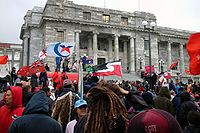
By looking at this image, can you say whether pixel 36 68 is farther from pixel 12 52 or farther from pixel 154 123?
pixel 12 52

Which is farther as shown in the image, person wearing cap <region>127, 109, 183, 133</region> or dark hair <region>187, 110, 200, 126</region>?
dark hair <region>187, 110, 200, 126</region>

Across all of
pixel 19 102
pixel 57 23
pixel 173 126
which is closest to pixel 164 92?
pixel 19 102

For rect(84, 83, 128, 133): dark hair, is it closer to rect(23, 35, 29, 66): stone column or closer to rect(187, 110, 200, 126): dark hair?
rect(187, 110, 200, 126): dark hair

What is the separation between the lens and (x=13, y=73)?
733 inches

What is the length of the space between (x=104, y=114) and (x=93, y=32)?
1473 inches

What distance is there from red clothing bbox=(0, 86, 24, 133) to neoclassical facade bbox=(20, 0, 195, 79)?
31.9 m

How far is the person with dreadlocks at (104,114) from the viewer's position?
256 centimetres

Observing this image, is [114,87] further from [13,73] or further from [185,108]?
[13,73]

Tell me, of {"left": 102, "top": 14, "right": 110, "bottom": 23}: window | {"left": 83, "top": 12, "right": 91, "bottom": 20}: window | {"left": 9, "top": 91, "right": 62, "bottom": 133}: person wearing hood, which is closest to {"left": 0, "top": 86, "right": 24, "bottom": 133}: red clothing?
{"left": 9, "top": 91, "right": 62, "bottom": 133}: person wearing hood

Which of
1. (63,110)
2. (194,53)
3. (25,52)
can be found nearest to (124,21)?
(25,52)

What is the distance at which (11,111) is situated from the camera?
13.4 feet

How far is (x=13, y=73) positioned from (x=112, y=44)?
26.8 m

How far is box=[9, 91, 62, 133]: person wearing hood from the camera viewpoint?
2.93 m

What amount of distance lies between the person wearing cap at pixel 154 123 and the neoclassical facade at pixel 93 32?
34.8 m
